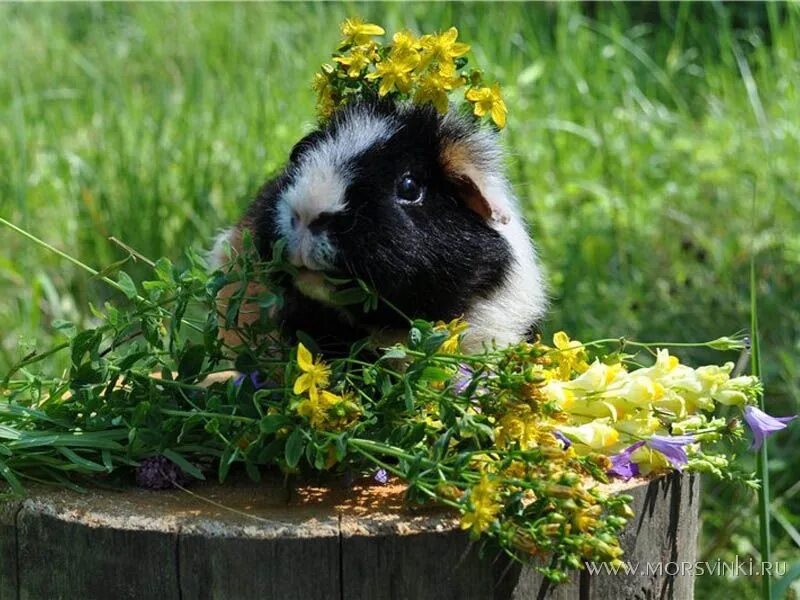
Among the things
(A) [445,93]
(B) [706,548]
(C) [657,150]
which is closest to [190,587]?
(A) [445,93]

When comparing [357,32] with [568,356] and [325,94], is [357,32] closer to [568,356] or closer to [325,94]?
[325,94]

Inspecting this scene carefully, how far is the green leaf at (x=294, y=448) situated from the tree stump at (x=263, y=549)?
0.45ft

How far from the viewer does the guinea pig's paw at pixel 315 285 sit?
7.96 feet

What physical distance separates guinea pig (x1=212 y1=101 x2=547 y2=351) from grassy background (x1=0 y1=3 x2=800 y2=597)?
1.75m

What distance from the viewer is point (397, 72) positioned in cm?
257

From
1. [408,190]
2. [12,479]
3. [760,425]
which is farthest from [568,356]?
[12,479]

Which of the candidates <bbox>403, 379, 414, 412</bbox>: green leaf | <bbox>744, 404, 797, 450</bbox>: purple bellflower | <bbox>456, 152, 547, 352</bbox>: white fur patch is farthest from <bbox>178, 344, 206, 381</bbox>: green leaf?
<bbox>744, 404, 797, 450</bbox>: purple bellflower

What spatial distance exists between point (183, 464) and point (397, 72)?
3.22 ft

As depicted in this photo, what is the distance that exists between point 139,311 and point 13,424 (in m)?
0.42

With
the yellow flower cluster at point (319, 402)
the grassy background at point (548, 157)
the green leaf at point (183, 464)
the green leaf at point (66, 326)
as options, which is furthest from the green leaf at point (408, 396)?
the grassy background at point (548, 157)

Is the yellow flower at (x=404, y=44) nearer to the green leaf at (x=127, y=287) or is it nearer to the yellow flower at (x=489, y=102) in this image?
the yellow flower at (x=489, y=102)

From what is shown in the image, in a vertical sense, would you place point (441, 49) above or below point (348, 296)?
above

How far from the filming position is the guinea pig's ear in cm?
266

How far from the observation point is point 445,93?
8.52 ft
